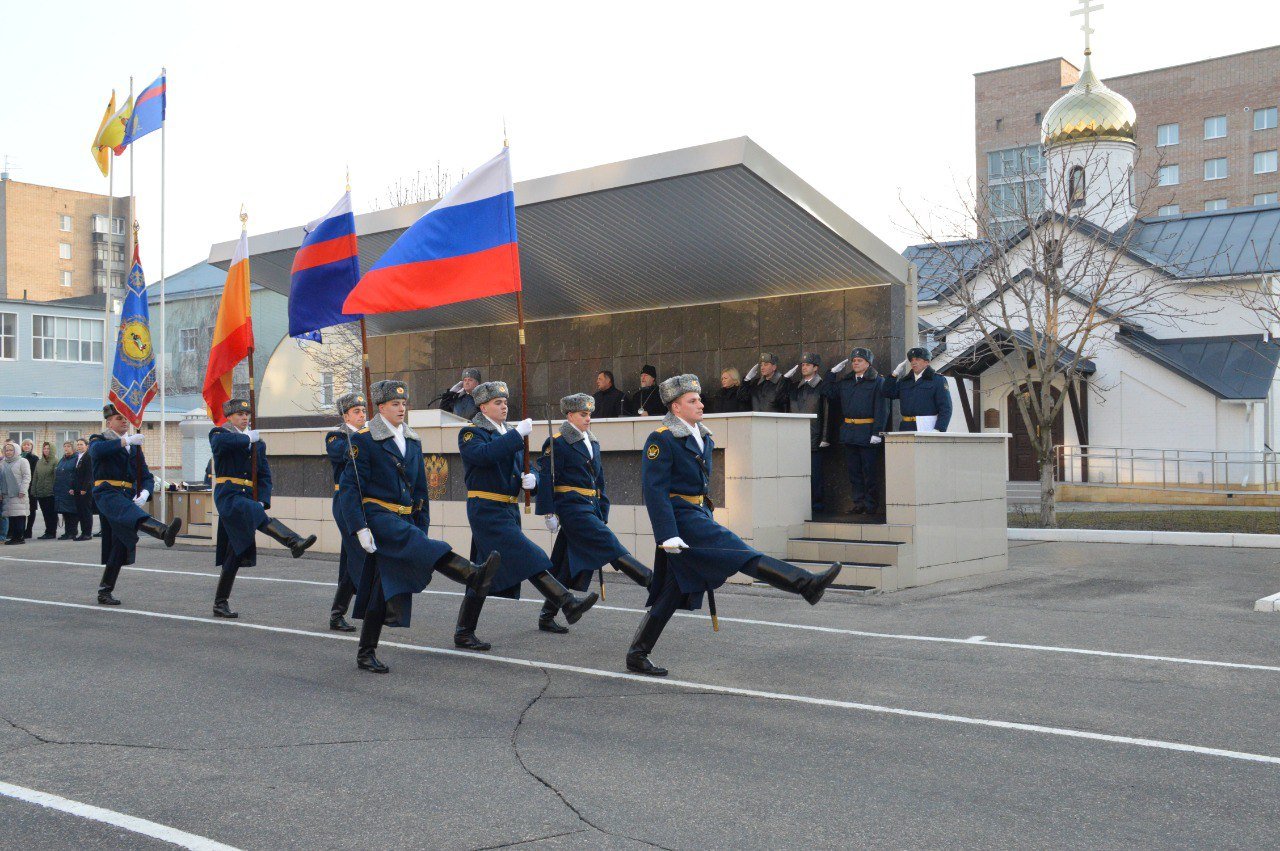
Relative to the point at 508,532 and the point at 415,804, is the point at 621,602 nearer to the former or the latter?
the point at 508,532

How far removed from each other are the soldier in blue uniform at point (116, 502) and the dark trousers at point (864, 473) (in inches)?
286

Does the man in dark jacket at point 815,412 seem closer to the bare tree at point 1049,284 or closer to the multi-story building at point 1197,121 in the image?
the bare tree at point 1049,284

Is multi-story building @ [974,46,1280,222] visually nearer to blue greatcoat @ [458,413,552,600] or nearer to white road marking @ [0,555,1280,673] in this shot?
white road marking @ [0,555,1280,673]

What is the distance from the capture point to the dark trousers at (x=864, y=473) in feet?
43.7

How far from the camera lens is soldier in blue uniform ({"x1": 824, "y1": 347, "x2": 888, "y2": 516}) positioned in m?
13.2

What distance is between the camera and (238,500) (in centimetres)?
1078

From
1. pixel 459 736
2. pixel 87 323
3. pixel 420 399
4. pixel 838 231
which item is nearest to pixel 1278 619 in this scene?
pixel 838 231

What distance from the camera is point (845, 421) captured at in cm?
1348

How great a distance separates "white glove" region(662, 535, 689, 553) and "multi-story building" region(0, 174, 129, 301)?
72677mm

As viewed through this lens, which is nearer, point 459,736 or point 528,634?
point 459,736

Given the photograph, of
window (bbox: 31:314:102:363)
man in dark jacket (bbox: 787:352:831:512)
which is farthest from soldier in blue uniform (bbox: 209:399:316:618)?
window (bbox: 31:314:102:363)

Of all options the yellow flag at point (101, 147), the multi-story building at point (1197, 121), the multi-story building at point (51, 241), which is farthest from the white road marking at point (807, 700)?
the multi-story building at point (51, 241)

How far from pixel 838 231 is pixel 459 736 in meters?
9.21

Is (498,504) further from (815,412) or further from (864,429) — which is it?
(815,412)
